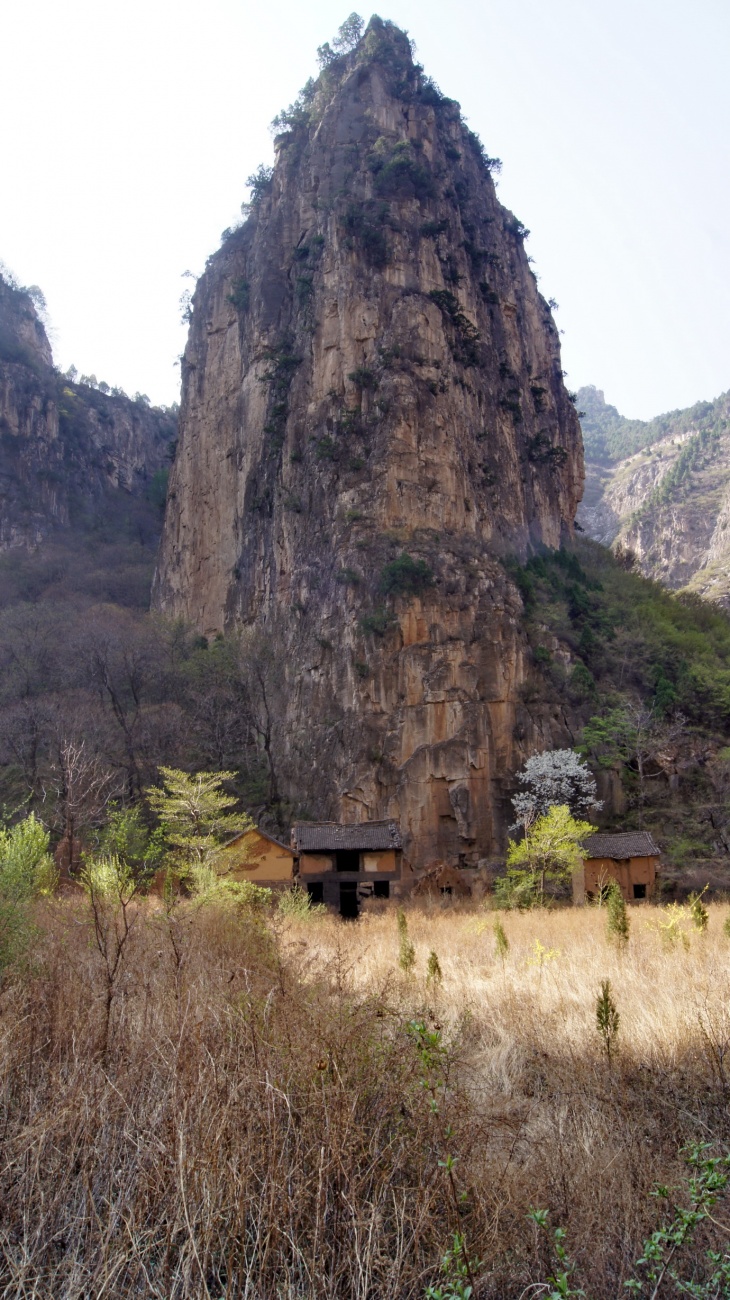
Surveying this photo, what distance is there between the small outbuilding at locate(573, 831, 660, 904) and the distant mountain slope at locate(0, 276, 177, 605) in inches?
1532

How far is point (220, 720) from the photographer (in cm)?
3509

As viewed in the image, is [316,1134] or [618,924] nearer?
[316,1134]

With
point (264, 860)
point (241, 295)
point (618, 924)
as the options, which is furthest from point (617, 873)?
point (241, 295)

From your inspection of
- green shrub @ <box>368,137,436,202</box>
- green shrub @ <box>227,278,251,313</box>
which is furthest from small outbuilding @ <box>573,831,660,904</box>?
green shrub @ <box>227,278,251,313</box>

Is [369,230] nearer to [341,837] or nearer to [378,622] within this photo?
[378,622]

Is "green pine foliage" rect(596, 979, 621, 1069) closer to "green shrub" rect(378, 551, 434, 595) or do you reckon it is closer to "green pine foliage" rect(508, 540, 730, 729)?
"green shrub" rect(378, 551, 434, 595)

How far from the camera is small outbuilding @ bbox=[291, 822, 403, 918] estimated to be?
25.8 m

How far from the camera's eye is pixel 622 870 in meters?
24.6

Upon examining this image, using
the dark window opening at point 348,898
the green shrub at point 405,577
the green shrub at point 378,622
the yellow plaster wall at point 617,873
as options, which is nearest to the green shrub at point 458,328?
the green shrub at point 405,577

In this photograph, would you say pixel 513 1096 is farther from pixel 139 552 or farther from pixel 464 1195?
pixel 139 552

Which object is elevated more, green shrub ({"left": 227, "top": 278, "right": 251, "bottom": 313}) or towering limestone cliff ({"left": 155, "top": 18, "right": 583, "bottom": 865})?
green shrub ({"left": 227, "top": 278, "right": 251, "bottom": 313})

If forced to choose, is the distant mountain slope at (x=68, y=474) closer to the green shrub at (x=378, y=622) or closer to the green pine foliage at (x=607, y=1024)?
the green shrub at (x=378, y=622)

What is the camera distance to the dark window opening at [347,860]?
26.2m

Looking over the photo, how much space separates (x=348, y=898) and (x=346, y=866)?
3.44 feet
